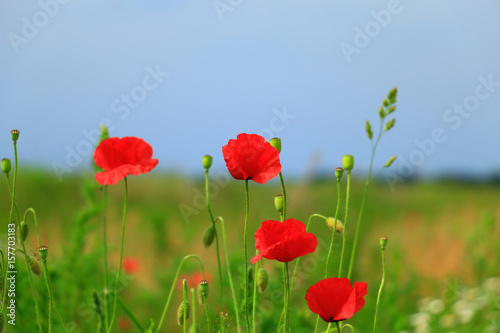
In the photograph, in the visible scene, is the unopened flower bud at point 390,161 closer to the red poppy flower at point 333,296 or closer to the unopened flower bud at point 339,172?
the unopened flower bud at point 339,172

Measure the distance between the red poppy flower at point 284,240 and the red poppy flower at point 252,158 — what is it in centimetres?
10

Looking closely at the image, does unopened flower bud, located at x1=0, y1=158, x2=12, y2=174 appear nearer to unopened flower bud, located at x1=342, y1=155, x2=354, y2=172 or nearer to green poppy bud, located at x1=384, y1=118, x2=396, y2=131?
unopened flower bud, located at x1=342, y1=155, x2=354, y2=172

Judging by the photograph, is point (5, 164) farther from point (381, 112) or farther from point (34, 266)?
point (381, 112)

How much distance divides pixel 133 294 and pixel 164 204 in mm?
2561

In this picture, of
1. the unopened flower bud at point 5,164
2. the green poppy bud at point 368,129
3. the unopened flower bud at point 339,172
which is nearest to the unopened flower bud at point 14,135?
the unopened flower bud at point 5,164

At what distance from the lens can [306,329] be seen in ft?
4.93

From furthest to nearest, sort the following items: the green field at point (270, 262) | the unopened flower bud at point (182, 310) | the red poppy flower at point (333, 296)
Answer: the green field at point (270, 262), the unopened flower bud at point (182, 310), the red poppy flower at point (333, 296)

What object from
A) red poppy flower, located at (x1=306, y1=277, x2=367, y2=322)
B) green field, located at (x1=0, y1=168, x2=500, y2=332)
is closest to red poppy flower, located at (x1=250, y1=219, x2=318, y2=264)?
red poppy flower, located at (x1=306, y1=277, x2=367, y2=322)

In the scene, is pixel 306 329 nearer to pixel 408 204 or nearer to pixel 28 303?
pixel 28 303

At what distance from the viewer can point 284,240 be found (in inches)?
34.6

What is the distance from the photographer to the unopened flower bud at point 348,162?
106 centimetres

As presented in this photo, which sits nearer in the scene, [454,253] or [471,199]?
[454,253]

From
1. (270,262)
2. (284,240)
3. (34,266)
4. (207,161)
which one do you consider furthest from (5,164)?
(270,262)

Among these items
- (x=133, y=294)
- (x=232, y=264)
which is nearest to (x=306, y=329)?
(x=232, y=264)
